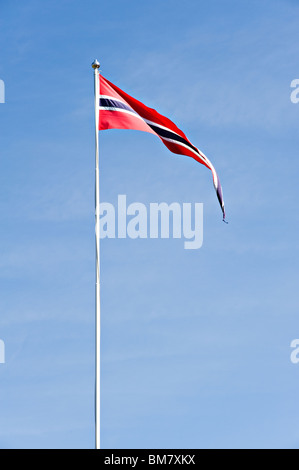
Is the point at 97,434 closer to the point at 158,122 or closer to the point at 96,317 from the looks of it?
the point at 96,317

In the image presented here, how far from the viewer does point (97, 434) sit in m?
34.7

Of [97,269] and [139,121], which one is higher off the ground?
[139,121]

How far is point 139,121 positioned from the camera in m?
39.6

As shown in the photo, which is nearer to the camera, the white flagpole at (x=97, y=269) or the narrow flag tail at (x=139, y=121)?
the white flagpole at (x=97, y=269)

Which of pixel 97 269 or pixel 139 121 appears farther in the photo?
pixel 139 121

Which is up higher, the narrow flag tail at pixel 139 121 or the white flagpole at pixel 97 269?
the narrow flag tail at pixel 139 121

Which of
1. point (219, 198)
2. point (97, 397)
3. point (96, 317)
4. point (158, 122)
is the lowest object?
point (97, 397)

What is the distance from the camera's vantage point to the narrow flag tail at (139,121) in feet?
128

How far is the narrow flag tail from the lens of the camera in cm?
3894
